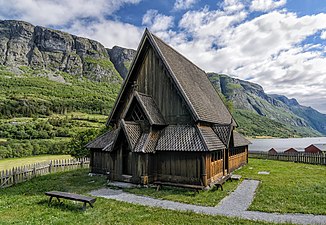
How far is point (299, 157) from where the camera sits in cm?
3269

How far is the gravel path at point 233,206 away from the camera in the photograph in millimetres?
10266

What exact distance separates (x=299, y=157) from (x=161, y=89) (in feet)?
80.6

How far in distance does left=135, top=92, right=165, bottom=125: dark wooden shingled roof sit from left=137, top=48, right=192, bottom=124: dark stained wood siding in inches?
13.8

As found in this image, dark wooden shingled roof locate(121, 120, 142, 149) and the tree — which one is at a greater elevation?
dark wooden shingled roof locate(121, 120, 142, 149)

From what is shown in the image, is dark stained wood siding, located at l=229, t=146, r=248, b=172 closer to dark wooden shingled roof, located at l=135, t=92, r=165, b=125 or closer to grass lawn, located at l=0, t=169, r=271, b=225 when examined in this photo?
dark wooden shingled roof, located at l=135, t=92, r=165, b=125

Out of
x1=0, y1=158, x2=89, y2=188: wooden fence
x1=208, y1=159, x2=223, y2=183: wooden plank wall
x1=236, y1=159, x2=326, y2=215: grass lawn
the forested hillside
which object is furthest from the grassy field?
the forested hillside

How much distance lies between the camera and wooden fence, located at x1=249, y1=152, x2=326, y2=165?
3014 cm

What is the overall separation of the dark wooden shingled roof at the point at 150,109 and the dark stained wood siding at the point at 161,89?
351 mm

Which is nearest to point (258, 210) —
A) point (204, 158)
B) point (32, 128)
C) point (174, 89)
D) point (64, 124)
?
point (204, 158)

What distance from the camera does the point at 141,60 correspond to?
2012 cm

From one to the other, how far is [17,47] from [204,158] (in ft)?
751

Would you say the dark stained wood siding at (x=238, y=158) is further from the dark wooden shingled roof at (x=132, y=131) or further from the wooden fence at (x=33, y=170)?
the wooden fence at (x=33, y=170)

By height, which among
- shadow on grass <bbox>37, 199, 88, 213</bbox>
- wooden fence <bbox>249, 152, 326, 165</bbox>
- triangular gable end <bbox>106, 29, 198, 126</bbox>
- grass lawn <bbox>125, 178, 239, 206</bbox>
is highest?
triangular gable end <bbox>106, 29, 198, 126</bbox>

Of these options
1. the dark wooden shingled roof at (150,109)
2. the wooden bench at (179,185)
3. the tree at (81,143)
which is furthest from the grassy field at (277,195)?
the tree at (81,143)
